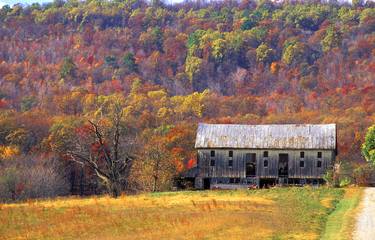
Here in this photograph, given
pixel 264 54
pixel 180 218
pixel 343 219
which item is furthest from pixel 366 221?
pixel 264 54

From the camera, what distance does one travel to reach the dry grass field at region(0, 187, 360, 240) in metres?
29.0

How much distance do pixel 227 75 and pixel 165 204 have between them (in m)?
128

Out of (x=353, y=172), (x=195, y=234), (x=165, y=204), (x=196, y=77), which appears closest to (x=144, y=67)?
(x=196, y=77)

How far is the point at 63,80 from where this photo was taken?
6319 inches

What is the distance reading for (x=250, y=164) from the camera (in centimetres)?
6488

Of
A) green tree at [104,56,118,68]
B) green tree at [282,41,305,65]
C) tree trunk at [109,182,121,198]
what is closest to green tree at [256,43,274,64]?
green tree at [282,41,305,65]

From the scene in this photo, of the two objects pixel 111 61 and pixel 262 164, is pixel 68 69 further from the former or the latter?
pixel 262 164

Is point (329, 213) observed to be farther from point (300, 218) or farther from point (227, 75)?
point (227, 75)

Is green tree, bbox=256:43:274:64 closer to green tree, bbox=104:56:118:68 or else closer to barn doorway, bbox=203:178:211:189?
green tree, bbox=104:56:118:68

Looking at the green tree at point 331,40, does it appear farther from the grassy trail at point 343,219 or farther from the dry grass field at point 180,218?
the grassy trail at point 343,219

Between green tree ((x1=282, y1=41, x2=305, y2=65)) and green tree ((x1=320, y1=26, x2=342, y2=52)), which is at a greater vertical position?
green tree ((x1=320, y1=26, x2=342, y2=52))

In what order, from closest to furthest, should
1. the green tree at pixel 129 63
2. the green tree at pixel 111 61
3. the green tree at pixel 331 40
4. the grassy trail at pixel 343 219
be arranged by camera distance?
the grassy trail at pixel 343 219, the green tree at pixel 129 63, the green tree at pixel 111 61, the green tree at pixel 331 40

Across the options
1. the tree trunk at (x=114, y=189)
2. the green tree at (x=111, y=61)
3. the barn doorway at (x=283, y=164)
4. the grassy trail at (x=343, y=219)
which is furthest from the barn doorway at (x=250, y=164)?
the green tree at (x=111, y=61)

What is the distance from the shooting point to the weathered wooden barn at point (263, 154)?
63.2 metres
